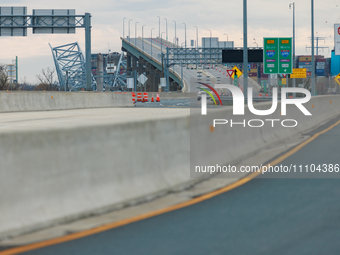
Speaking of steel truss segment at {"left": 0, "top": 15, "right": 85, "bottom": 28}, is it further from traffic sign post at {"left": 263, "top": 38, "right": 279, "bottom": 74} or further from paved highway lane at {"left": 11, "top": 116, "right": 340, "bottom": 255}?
paved highway lane at {"left": 11, "top": 116, "right": 340, "bottom": 255}

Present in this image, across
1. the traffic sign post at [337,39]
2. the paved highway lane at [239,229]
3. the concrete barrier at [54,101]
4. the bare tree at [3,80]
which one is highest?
the traffic sign post at [337,39]

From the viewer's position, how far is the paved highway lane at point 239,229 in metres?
5.48

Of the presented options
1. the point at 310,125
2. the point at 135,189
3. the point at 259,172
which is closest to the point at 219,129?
the point at 259,172

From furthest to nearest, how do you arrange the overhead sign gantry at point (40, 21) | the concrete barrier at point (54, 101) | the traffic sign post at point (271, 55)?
the overhead sign gantry at point (40, 21) < the traffic sign post at point (271, 55) < the concrete barrier at point (54, 101)

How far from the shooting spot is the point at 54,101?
3064 centimetres

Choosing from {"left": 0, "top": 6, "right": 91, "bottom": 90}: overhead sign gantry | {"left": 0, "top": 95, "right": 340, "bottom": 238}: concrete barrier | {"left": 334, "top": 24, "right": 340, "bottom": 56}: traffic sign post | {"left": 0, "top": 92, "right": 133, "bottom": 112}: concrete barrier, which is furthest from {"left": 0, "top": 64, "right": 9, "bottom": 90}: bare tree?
{"left": 0, "top": 95, "right": 340, "bottom": 238}: concrete barrier

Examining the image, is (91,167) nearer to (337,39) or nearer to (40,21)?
(40,21)

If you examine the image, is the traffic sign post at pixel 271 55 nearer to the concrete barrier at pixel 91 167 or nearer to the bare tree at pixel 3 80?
the bare tree at pixel 3 80

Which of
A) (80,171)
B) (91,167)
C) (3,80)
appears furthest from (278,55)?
(80,171)

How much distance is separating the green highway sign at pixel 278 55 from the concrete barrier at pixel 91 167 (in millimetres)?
35604

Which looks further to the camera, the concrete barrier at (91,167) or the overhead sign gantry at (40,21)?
the overhead sign gantry at (40,21)

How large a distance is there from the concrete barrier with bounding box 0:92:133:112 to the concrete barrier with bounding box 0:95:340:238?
19.4 metres

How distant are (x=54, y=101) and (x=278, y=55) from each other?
70.7ft

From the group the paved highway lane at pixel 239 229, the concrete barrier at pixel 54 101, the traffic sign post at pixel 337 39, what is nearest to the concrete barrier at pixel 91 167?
the paved highway lane at pixel 239 229
